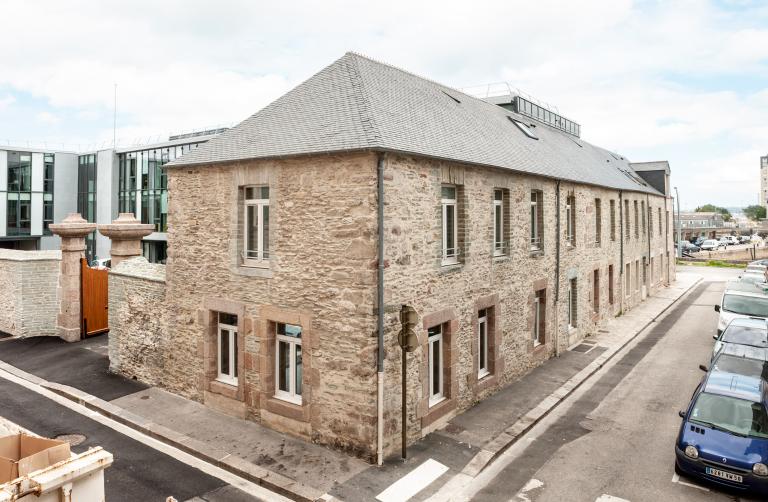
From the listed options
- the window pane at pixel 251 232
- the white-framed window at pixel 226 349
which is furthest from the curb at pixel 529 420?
the window pane at pixel 251 232

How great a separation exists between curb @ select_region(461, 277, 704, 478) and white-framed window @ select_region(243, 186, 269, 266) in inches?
226

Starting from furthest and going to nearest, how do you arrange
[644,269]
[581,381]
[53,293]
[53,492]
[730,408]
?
1. [644,269]
2. [53,293]
3. [581,381]
4. [730,408]
5. [53,492]

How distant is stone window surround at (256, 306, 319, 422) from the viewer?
9422 mm

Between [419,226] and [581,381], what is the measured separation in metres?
7.34

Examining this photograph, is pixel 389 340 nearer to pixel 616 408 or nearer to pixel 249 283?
pixel 249 283

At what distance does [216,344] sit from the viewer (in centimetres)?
1140

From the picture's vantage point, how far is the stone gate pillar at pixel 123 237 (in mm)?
14453

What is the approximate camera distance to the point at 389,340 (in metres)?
8.91

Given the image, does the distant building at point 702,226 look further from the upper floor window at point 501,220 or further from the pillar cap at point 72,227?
the pillar cap at point 72,227

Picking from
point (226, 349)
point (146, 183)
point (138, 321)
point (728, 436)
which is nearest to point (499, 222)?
point (728, 436)

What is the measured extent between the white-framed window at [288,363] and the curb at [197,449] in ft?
5.22

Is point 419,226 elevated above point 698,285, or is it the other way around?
point 419,226

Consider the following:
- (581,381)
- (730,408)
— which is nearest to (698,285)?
(581,381)

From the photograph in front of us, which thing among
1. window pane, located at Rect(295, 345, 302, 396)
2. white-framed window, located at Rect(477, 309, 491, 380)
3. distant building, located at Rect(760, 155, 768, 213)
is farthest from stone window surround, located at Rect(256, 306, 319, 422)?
distant building, located at Rect(760, 155, 768, 213)
